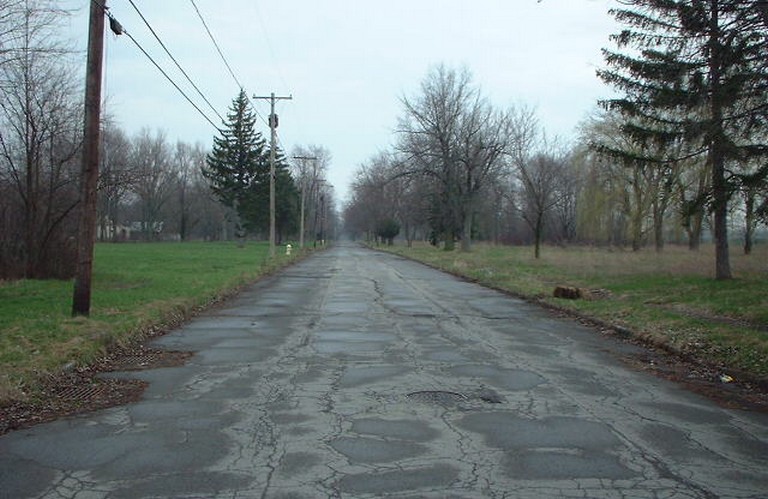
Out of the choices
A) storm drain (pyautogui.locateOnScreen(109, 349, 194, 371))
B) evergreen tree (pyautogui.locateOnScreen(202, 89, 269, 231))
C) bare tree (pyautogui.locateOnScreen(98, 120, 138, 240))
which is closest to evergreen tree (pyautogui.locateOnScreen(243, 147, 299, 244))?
evergreen tree (pyautogui.locateOnScreen(202, 89, 269, 231))

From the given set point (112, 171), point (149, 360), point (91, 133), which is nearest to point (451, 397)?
point (149, 360)

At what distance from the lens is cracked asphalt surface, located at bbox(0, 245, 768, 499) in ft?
16.0

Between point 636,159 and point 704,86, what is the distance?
4.89 meters

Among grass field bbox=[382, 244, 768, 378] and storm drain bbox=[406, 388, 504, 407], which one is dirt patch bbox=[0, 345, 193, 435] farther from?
grass field bbox=[382, 244, 768, 378]

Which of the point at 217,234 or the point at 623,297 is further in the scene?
the point at 217,234

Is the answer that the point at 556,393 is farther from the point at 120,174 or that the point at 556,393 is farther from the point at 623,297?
the point at 120,174

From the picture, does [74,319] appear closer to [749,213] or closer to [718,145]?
[718,145]

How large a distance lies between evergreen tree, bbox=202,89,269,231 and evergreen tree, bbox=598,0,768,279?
57576 mm

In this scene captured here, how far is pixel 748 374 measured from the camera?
916cm

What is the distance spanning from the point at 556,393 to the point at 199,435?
4.13 metres

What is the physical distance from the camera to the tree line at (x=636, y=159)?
14.0 metres

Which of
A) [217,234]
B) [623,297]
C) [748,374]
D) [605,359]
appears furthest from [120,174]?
[217,234]

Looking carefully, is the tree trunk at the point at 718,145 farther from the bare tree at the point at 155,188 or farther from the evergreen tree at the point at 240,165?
the bare tree at the point at 155,188

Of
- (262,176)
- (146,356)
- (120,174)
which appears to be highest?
(262,176)
